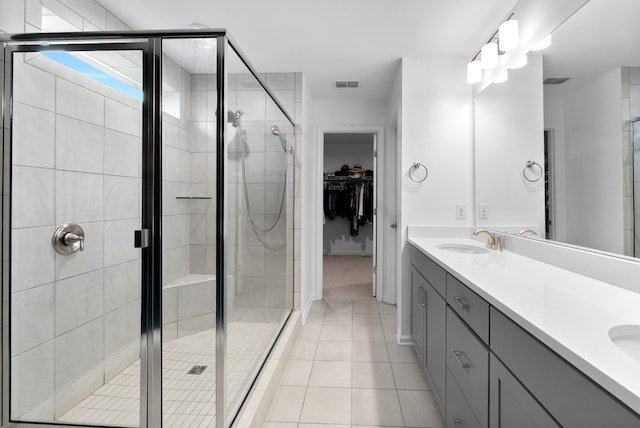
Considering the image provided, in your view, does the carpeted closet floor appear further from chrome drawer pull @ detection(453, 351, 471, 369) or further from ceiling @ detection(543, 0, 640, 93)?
ceiling @ detection(543, 0, 640, 93)

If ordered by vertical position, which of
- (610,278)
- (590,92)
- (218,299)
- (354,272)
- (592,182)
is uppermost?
(590,92)

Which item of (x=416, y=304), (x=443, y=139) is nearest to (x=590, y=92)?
(x=443, y=139)

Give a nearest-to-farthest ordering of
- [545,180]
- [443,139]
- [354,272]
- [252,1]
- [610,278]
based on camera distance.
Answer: [610,278]
[545,180]
[252,1]
[443,139]
[354,272]

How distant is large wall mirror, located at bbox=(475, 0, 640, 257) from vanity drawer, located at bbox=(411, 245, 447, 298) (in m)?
0.59

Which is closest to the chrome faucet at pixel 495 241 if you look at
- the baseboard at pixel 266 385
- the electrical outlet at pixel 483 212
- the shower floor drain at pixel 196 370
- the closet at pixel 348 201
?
the electrical outlet at pixel 483 212

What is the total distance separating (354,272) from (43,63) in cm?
477

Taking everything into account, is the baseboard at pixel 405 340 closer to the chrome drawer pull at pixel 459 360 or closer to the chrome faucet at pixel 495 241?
the chrome faucet at pixel 495 241

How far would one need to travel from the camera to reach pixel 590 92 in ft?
4.33

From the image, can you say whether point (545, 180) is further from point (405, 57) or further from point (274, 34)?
point (274, 34)

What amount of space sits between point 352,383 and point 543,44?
88.0 inches

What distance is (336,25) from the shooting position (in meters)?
2.21

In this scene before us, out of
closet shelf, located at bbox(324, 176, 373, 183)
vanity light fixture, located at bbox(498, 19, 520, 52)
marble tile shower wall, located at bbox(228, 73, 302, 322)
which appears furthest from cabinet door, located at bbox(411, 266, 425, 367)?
closet shelf, located at bbox(324, 176, 373, 183)

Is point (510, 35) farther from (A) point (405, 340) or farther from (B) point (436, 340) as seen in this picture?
(A) point (405, 340)

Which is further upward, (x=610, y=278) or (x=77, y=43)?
(x=77, y=43)
